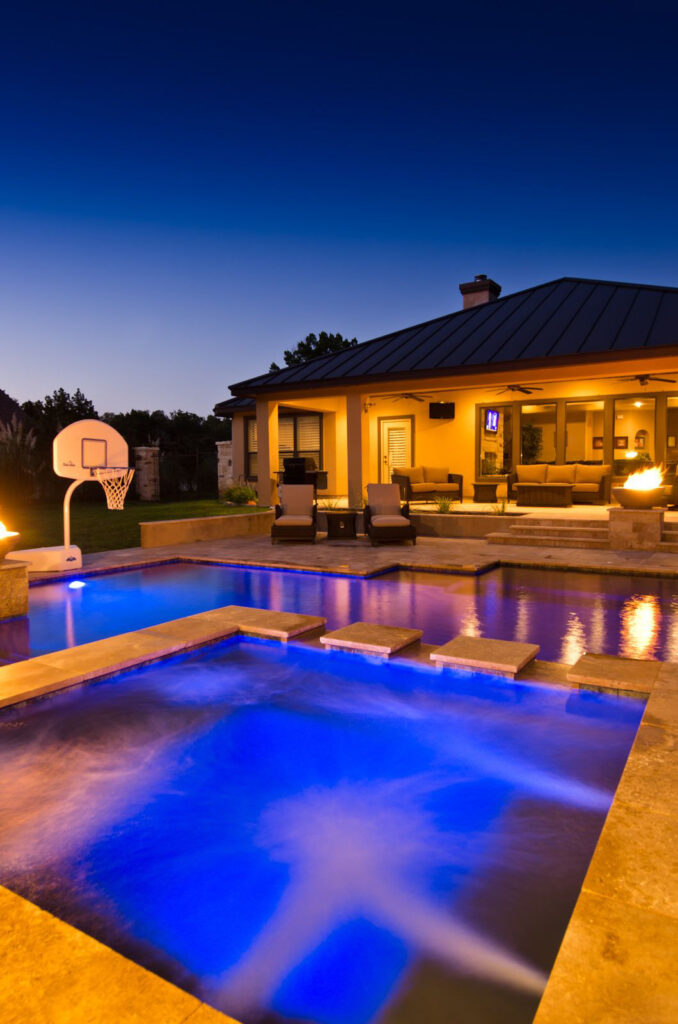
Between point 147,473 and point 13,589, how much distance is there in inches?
526

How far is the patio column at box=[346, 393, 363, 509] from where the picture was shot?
41.7 ft

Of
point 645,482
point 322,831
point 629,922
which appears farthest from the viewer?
point 645,482

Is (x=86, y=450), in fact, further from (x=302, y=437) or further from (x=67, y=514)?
(x=302, y=437)

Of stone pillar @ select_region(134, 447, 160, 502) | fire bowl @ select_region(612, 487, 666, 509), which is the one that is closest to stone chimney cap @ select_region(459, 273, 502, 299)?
fire bowl @ select_region(612, 487, 666, 509)

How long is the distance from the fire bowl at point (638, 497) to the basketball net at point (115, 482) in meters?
7.13

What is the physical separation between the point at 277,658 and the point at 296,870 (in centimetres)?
244

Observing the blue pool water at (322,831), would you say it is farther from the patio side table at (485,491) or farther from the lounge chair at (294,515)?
the patio side table at (485,491)

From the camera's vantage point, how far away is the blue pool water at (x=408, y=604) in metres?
5.18

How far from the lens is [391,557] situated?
352 inches

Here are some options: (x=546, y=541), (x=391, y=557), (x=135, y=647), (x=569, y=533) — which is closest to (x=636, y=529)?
(x=569, y=533)

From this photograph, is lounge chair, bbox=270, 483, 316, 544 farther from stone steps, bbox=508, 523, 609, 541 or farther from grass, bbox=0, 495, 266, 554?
stone steps, bbox=508, 523, 609, 541

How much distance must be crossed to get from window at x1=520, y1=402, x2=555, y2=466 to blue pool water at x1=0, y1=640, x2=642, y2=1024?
11.5 m

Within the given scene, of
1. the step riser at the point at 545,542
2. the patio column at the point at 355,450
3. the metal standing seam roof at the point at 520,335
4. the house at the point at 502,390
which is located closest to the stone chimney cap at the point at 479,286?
the metal standing seam roof at the point at 520,335

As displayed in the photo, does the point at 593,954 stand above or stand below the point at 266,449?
below
